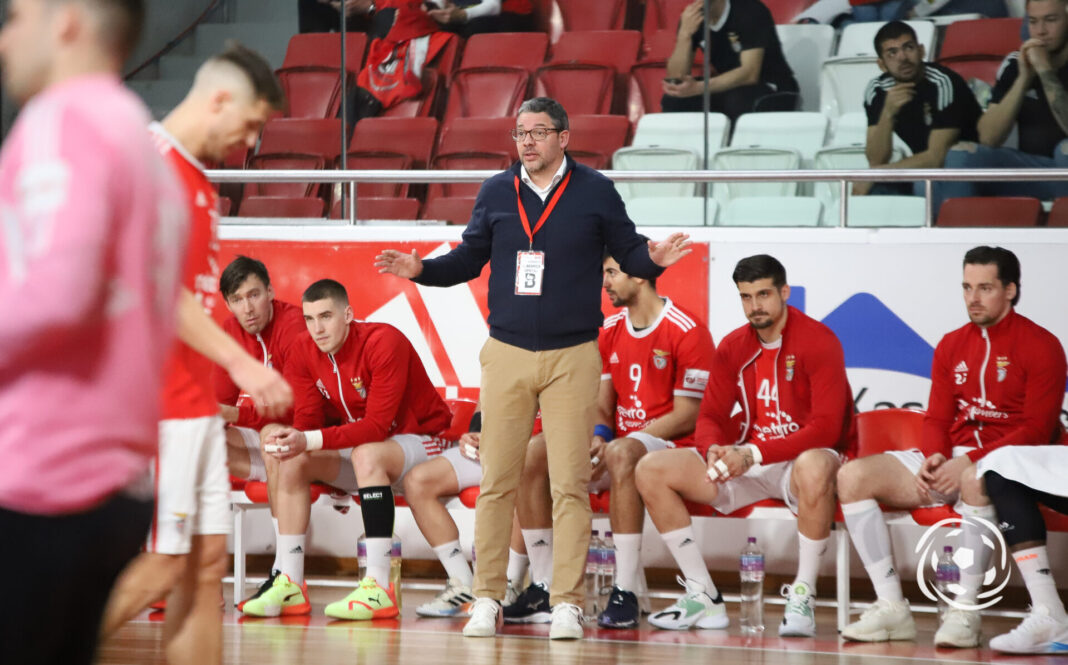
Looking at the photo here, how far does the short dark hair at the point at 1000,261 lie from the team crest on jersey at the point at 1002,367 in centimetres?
31

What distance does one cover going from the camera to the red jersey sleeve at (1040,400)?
4.87 m

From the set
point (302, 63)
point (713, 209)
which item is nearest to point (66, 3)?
point (713, 209)

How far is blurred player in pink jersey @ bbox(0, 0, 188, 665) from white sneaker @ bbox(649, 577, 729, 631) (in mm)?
3707

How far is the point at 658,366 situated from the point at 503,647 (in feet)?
5.35

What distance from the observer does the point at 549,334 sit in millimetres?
4719

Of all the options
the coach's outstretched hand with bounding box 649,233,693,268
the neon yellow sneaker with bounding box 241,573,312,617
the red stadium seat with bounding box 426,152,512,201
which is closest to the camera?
the coach's outstretched hand with bounding box 649,233,693,268

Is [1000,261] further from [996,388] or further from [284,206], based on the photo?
[284,206]

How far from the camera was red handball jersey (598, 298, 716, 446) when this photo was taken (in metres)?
5.56

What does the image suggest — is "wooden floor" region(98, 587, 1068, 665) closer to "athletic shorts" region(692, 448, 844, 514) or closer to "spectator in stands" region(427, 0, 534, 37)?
"athletic shorts" region(692, 448, 844, 514)

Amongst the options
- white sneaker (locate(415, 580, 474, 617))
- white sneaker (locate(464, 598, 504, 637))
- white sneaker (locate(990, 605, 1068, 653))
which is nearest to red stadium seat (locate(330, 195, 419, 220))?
white sneaker (locate(415, 580, 474, 617))

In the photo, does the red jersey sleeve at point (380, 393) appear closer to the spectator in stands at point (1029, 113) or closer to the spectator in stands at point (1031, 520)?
A: the spectator in stands at point (1031, 520)

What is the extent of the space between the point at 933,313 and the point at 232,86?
4.05m

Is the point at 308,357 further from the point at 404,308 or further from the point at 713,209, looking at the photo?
the point at 713,209

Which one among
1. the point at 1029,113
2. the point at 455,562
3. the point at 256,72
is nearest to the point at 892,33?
the point at 1029,113
